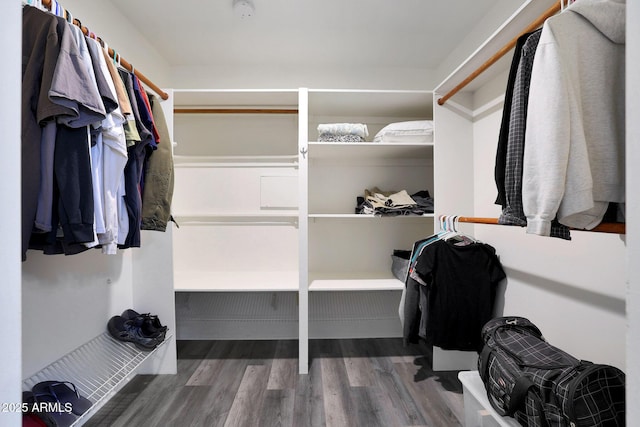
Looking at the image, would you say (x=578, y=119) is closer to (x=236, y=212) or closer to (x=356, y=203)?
(x=356, y=203)

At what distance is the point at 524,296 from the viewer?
4.67ft

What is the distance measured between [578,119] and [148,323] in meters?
2.22

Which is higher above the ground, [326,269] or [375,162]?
[375,162]

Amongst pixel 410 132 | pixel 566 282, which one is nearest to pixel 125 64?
pixel 410 132

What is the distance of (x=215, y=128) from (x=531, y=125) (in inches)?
85.2

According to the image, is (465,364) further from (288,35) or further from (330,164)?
(288,35)

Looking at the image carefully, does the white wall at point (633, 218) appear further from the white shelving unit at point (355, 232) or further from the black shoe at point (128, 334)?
the black shoe at point (128, 334)

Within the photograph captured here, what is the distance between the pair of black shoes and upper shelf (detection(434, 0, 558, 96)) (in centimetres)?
238

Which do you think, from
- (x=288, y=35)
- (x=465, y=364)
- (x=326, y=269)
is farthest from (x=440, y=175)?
(x=288, y=35)

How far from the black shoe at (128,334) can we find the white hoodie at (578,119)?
A: 1.94 meters

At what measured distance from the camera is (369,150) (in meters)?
1.94

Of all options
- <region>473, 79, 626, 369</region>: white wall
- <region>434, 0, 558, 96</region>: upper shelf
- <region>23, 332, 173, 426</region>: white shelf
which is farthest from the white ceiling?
<region>23, 332, 173, 426</region>: white shelf

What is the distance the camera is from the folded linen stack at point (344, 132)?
6.04 ft

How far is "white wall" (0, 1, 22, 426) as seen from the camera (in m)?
0.44
